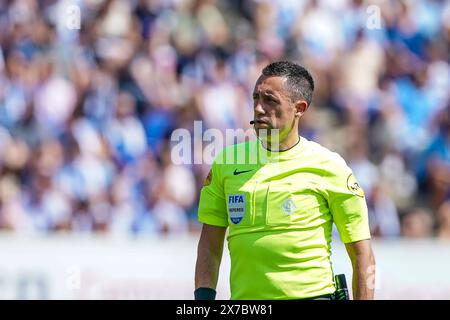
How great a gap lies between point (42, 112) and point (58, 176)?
0.89m

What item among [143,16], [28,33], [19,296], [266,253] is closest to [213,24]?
[143,16]

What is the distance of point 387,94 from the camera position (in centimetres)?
1153

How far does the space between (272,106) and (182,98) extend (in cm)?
652

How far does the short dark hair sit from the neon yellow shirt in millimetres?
286

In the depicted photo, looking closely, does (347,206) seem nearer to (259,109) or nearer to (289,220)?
(289,220)

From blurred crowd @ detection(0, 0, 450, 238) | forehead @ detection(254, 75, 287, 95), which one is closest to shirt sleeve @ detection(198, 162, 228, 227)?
forehead @ detection(254, 75, 287, 95)

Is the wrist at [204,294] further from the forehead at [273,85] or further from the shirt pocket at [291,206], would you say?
the forehead at [273,85]

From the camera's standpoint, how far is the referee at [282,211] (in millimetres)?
5098

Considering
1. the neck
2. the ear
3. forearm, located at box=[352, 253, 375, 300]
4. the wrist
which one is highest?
the ear

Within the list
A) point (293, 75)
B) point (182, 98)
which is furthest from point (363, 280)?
point (182, 98)

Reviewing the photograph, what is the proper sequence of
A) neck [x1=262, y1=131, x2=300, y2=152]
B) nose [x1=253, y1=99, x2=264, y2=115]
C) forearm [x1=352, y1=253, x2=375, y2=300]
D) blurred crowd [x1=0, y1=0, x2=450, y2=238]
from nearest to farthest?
1. forearm [x1=352, y1=253, x2=375, y2=300]
2. nose [x1=253, y1=99, x2=264, y2=115]
3. neck [x1=262, y1=131, x2=300, y2=152]
4. blurred crowd [x1=0, y1=0, x2=450, y2=238]

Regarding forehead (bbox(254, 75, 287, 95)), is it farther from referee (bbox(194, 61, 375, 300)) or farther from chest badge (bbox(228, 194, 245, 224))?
chest badge (bbox(228, 194, 245, 224))

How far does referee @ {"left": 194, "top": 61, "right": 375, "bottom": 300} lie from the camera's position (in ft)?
16.7
